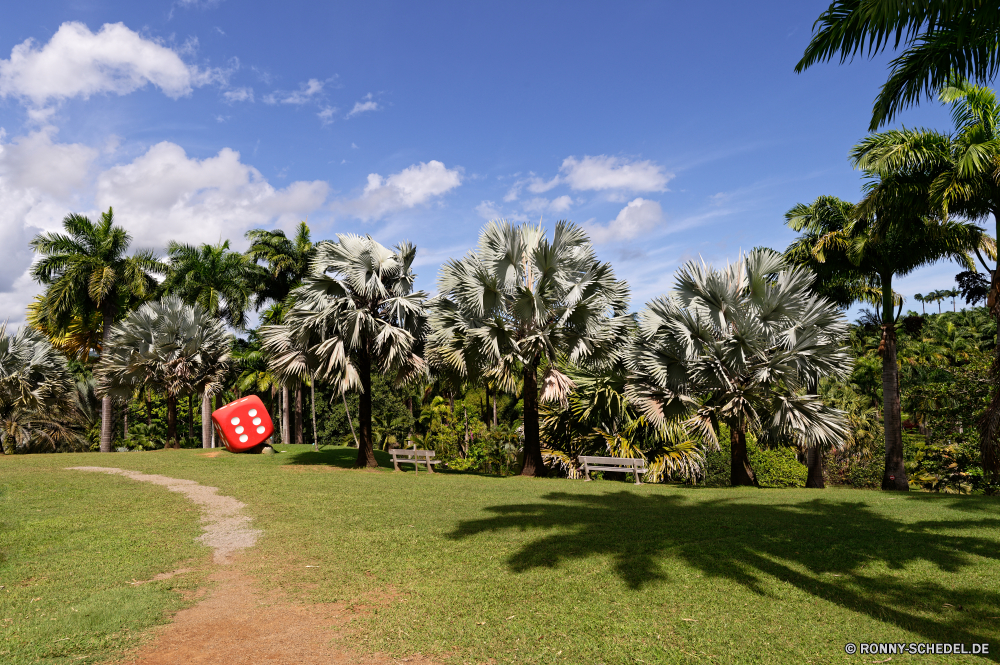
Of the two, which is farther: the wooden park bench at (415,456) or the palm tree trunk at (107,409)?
the palm tree trunk at (107,409)

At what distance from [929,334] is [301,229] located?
50656mm

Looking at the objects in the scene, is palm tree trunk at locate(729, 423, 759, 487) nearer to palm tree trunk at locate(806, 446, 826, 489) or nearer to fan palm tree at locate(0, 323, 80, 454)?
palm tree trunk at locate(806, 446, 826, 489)

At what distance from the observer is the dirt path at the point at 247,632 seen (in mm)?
4746

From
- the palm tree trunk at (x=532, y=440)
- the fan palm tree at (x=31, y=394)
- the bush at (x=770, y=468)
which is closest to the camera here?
the palm tree trunk at (x=532, y=440)

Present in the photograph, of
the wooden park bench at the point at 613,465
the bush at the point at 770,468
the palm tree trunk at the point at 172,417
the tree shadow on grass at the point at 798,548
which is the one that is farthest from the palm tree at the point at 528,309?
the palm tree trunk at the point at 172,417

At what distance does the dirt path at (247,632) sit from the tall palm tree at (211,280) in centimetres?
2882

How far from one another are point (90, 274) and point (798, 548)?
33.0 metres

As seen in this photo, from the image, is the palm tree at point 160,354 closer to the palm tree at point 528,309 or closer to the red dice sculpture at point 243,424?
the red dice sculpture at point 243,424

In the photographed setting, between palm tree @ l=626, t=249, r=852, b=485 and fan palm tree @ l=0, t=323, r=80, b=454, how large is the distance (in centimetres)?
2583

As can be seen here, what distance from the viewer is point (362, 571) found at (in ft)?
23.3

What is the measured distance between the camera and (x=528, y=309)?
1736 centimetres

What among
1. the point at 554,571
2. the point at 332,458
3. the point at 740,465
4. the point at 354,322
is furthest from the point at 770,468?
the point at 554,571

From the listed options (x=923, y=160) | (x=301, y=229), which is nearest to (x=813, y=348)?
(x=923, y=160)

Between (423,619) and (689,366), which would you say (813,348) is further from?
(423,619)
